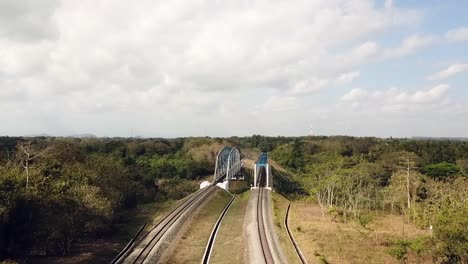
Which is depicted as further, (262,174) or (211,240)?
(262,174)

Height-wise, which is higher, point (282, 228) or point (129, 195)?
point (129, 195)

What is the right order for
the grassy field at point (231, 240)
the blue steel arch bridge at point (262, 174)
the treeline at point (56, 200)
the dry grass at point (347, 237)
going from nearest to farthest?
the treeline at point (56, 200)
the dry grass at point (347, 237)
the grassy field at point (231, 240)
the blue steel arch bridge at point (262, 174)

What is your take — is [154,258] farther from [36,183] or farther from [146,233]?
[36,183]

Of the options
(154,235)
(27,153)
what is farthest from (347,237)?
(27,153)

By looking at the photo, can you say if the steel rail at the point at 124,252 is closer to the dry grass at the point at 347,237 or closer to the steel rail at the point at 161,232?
the steel rail at the point at 161,232

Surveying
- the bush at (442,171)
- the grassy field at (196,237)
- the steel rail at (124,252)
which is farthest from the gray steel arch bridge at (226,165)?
the steel rail at (124,252)

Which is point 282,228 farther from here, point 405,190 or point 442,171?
point 442,171
